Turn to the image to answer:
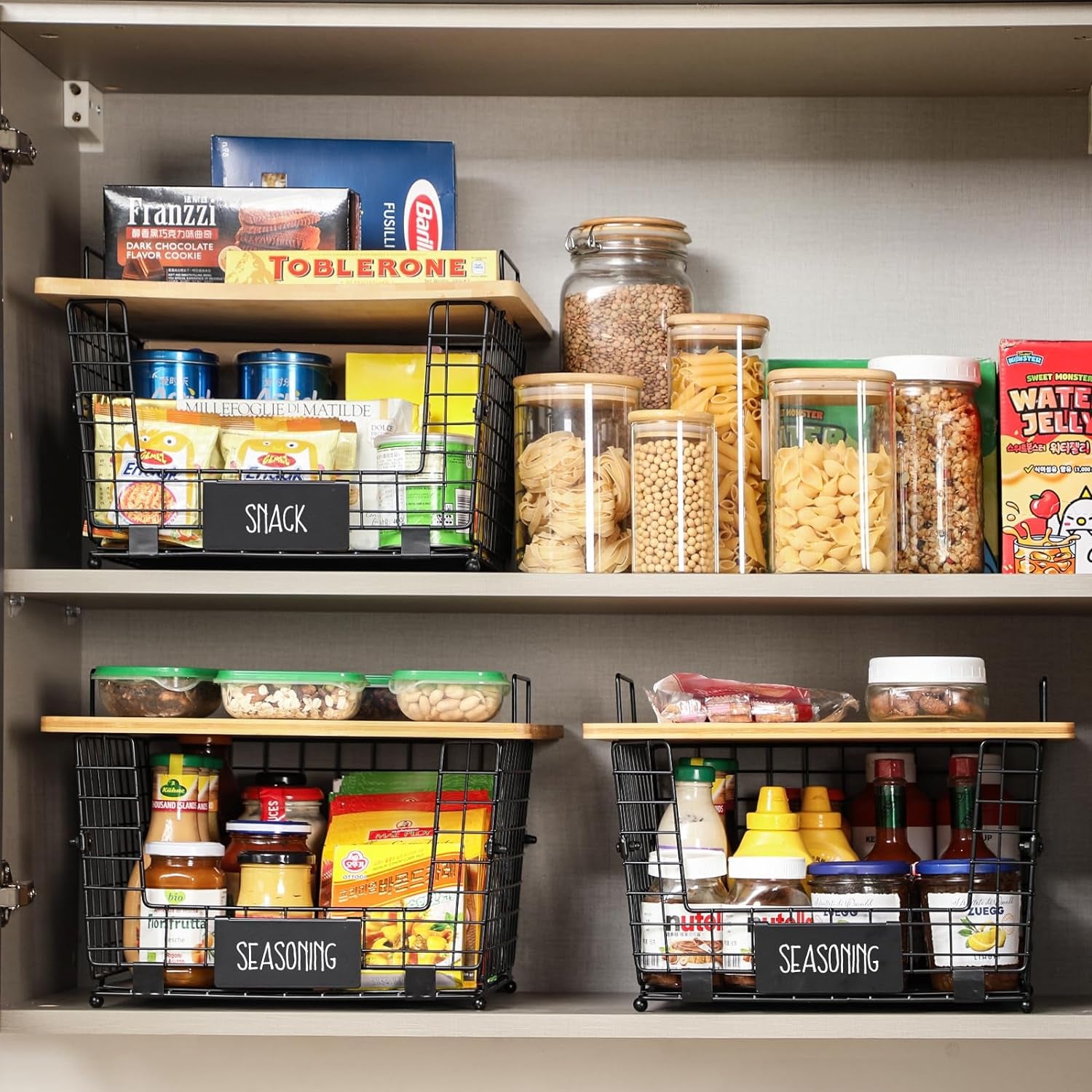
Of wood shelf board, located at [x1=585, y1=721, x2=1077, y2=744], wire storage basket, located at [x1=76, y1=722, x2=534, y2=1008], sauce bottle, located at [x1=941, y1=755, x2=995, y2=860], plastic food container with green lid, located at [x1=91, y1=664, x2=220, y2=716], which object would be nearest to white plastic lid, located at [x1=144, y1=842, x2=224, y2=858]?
wire storage basket, located at [x1=76, y1=722, x2=534, y2=1008]

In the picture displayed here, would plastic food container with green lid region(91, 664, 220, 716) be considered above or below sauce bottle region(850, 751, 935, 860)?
above

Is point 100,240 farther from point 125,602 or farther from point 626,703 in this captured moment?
point 626,703

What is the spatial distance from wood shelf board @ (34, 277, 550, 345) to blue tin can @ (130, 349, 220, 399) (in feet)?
0.15

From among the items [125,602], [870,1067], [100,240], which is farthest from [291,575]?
[870,1067]

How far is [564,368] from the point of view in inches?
58.6

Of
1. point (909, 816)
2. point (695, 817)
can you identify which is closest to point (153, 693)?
point (695, 817)

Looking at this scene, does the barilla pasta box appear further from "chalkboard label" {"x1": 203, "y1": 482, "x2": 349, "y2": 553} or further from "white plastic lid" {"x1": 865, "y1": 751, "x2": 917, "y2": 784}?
"chalkboard label" {"x1": 203, "y1": 482, "x2": 349, "y2": 553}

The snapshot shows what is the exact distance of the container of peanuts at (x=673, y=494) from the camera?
4.37ft

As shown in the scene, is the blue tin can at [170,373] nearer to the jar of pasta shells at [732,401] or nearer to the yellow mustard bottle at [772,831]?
the jar of pasta shells at [732,401]

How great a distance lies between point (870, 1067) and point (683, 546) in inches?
25.4

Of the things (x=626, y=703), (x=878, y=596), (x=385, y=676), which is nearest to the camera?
(x=878, y=596)

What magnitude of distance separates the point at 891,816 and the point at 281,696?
2.00 ft

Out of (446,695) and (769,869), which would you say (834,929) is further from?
(446,695)

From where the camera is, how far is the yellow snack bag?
1.31 metres
